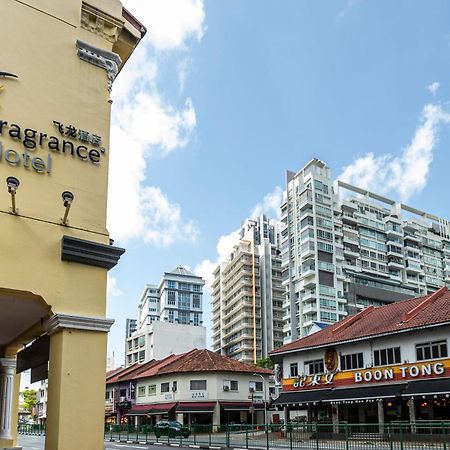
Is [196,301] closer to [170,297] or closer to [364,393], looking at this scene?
[170,297]

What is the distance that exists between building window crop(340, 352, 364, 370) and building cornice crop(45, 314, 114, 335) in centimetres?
2577

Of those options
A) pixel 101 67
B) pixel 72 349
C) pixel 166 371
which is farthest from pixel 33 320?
pixel 166 371

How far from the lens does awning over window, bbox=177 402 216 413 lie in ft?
148

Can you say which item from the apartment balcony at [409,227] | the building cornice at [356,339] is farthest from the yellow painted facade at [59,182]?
the apartment balcony at [409,227]

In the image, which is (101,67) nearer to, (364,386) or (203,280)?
(364,386)

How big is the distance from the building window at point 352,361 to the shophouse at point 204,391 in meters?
15.0

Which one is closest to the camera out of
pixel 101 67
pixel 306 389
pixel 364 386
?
pixel 101 67

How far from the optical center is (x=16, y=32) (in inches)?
292

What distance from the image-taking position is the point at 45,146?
7270mm

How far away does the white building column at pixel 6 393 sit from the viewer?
10.1m

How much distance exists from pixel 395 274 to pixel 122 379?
47843 millimetres

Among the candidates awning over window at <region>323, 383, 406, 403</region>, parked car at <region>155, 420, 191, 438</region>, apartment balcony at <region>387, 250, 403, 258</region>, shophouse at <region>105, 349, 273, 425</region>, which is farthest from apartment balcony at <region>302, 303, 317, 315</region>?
awning over window at <region>323, 383, 406, 403</region>

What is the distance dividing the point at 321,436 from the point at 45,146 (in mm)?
18036

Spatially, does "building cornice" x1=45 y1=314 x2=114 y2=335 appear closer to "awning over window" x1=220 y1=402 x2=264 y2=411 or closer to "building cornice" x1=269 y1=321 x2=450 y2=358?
"building cornice" x1=269 y1=321 x2=450 y2=358
